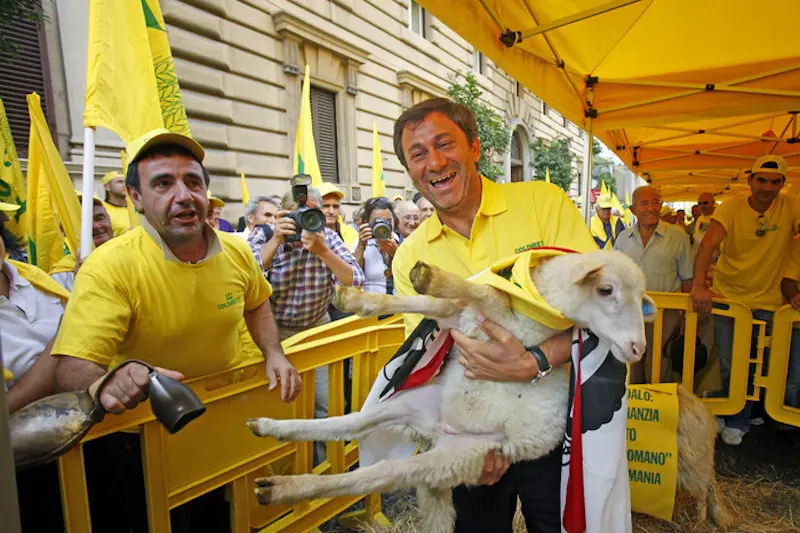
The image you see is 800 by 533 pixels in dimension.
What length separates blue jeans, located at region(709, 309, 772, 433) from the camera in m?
4.09

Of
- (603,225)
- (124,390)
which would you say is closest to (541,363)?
(124,390)

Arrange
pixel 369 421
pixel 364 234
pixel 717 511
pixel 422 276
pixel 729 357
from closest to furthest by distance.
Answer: pixel 422 276, pixel 369 421, pixel 717 511, pixel 729 357, pixel 364 234

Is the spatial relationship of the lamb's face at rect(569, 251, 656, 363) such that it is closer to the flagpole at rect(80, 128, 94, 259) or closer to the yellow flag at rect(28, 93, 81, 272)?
the flagpole at rect(80, 128, 94, 259)

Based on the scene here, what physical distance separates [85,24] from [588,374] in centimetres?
915

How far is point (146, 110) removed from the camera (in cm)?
309

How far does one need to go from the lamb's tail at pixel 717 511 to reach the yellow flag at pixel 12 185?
216 inches

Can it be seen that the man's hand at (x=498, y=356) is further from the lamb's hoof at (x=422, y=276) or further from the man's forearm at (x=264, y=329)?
the man's forearm at (x=264, y=329)

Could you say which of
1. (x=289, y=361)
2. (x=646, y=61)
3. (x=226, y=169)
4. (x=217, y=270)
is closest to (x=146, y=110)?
(x=217, y=270)

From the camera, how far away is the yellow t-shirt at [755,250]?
14.1ft

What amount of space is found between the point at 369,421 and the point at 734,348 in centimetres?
378

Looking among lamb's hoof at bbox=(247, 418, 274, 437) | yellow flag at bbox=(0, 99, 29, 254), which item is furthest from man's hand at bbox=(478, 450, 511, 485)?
yellow flag at bbox=(0, 99, 29, 254)

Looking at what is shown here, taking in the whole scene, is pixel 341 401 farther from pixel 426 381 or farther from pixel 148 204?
pixel 148 204

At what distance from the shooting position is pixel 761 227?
442 cm

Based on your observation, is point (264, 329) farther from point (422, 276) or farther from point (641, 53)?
point (641, 53)
